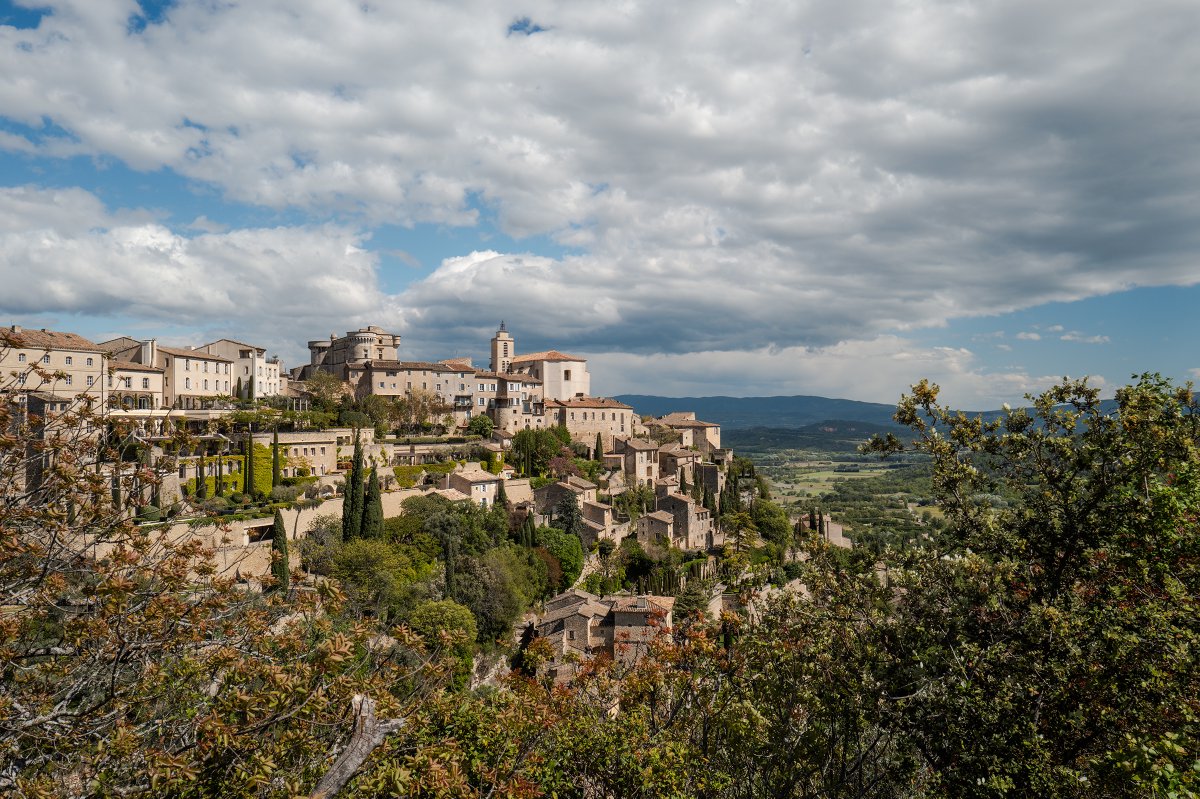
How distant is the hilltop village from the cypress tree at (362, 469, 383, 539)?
11 cm

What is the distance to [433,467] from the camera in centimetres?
5103

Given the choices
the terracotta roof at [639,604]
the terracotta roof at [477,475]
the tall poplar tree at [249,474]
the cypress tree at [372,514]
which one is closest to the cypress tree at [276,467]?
the tall poplar tree at [249,474]

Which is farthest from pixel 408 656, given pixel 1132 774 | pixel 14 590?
pixel 1132 774

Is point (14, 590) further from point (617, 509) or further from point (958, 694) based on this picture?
point (617, 509)

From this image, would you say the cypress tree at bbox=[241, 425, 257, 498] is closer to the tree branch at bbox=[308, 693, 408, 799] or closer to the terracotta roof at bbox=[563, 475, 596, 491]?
the terracotta roof at bbox=[563, 475, 596, 491]

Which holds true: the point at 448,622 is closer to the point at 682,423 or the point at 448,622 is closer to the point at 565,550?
the point at 565,550

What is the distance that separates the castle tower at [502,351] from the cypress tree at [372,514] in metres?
50.3

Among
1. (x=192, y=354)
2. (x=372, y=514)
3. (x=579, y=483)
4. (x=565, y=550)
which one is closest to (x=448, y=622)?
(x=372, y=514)

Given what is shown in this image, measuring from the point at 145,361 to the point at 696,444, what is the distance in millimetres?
56333

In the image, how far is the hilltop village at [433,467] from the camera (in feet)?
114

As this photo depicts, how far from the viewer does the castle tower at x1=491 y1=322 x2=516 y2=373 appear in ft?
289

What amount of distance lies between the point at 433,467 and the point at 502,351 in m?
39.6

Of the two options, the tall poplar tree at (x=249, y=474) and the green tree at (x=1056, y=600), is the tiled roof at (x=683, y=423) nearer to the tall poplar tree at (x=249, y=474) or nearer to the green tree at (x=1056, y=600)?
the tall poplar tree at (x=249, y=474)

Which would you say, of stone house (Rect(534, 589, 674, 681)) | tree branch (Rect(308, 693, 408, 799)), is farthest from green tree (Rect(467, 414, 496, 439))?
tree branch (Rect(308, 693, 408, 799))
